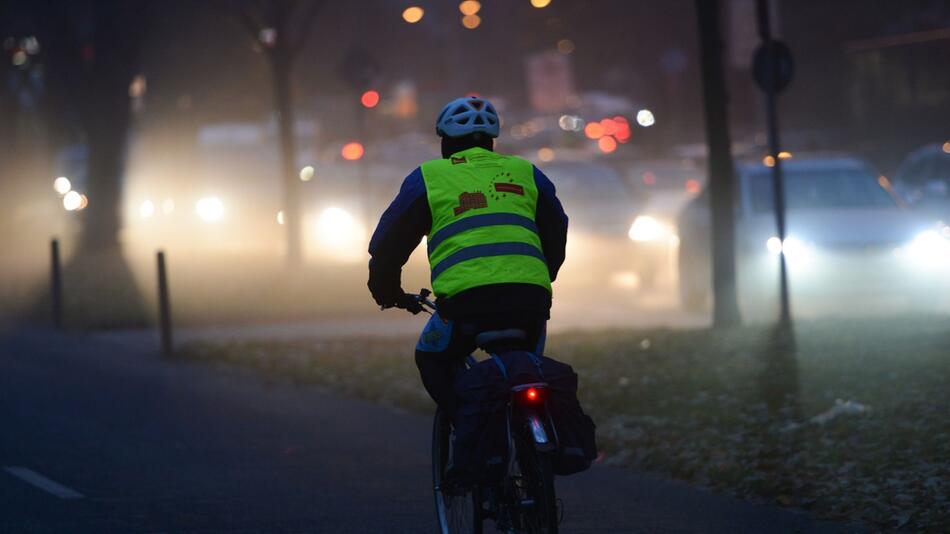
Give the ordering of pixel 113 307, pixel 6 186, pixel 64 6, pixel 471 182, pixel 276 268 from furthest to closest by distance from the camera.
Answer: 1. pixel 6 186
2. pixel 64 6
3. pixel 276 268
4. pixel 113 307
5. pixel 471 182

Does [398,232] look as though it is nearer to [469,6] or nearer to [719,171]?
[719,171]

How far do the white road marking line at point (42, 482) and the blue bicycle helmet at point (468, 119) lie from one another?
382 centimetres

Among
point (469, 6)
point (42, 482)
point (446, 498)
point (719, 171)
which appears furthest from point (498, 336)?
point (469, 6)

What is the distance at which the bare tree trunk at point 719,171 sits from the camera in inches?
586

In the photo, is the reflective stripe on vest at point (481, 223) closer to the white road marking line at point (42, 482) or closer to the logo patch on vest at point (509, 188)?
the logo patch on vest at point (509, 188)

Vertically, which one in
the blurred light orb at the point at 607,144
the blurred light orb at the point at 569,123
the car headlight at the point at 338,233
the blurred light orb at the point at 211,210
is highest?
the blurred light orb at the point at 569,123

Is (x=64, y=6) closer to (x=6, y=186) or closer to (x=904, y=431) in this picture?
(x=6, y=186)

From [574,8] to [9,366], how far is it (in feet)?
139

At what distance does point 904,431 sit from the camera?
9594mm

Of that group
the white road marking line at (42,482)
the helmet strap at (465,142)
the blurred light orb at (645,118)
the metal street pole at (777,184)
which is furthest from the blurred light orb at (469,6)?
the helmet strap at (465,142)

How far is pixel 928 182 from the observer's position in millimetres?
25875

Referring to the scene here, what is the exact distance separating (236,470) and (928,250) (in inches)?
369

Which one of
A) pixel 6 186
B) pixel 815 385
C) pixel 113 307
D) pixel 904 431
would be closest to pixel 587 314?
pixel 113 307

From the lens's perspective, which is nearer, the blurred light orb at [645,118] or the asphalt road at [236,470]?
the asphalt road at [236,470]
